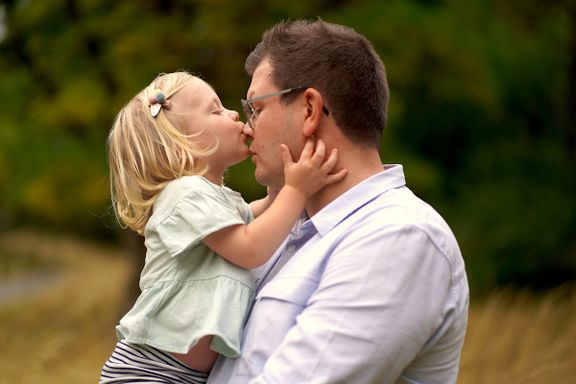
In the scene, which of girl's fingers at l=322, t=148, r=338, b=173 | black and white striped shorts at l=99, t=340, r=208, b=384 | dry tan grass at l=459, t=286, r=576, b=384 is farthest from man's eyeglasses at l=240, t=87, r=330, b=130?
dry tan grass at l=459, t=286, r=576, b=384

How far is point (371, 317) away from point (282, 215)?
51 centimetres

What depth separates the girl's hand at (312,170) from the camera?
263 centimetres

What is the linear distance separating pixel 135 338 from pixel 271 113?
2.39 ft

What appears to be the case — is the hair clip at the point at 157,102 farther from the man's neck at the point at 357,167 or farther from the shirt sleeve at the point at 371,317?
the shirt sleeve at the point at 371,317

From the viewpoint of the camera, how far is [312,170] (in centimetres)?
263

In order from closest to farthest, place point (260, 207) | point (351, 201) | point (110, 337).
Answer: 1. point (351, 201)
2. point (260, 207)
3. point (110, 337)

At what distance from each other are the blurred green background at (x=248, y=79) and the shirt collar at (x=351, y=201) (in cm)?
550

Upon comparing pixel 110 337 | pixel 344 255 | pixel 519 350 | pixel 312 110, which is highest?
pixel 312 110

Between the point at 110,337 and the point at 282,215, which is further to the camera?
the point at 110,337

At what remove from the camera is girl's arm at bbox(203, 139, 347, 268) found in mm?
2635

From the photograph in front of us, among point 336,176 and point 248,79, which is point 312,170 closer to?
point 336,176

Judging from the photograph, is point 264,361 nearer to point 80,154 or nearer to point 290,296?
point 290,296

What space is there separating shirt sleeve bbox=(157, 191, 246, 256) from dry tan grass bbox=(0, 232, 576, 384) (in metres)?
2.63

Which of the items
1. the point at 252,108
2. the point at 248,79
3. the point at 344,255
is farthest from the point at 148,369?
the point at 248,79
